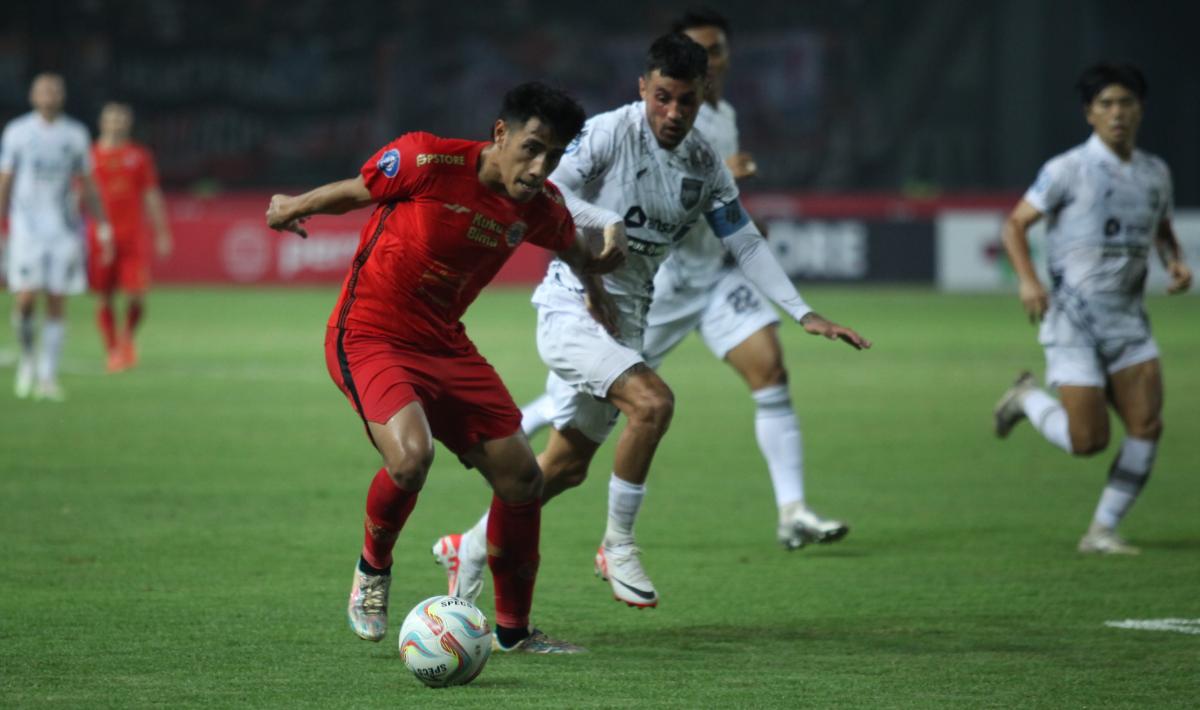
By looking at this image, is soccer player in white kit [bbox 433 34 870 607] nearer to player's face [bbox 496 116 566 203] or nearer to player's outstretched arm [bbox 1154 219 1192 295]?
player's face [bbox 496 116 566 203]

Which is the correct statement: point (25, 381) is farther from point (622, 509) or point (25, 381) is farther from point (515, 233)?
point (515, 233)

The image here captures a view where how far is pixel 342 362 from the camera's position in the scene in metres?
5.78

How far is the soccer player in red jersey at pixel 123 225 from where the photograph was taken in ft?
53.7

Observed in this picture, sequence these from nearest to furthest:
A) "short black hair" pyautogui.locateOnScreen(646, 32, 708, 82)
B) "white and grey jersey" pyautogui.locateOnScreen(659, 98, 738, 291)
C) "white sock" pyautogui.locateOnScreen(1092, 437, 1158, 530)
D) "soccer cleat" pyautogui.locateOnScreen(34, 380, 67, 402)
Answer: "short black hair" pyautogui.locateOnScreen(646, 32, 708, 82), "white sock" pyautogui.locateOnScreen(1092, 437, 1158, 530), "white and grey jersey" pyautogui.locateOnScreen(659, 98, 738, 291), "soccer cleat" pyautogui.locateOnScreen(34, 380, 67, 402)

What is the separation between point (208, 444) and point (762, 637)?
604 cm

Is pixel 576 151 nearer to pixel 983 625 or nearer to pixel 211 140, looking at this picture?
pixel 983 625

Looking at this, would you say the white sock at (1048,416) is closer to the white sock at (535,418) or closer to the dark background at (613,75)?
the white sock at (535,418)

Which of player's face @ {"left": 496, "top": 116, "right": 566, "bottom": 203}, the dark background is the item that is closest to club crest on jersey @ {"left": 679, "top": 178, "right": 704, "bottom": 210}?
player's face @ {"left": 496, "top": 116, "right": 566, "bottom": 203}

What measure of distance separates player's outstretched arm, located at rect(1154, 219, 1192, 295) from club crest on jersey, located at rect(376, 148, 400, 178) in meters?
4.11

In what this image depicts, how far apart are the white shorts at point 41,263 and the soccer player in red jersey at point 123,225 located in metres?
1.59

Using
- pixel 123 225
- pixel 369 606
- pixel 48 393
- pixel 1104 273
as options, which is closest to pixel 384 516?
pixel 369 606

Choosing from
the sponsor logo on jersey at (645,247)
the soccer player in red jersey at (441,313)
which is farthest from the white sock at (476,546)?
the sponsor logo on jersey at (645,247)

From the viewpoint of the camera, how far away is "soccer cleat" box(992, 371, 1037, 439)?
29.9ft

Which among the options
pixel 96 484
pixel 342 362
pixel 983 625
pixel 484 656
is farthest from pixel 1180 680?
pixel 96 484
